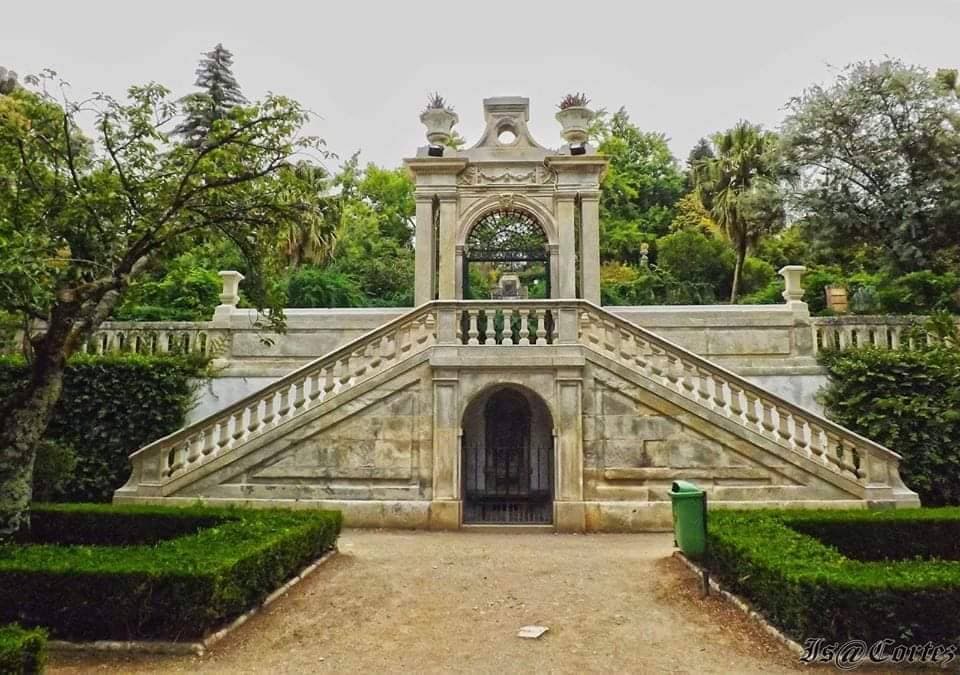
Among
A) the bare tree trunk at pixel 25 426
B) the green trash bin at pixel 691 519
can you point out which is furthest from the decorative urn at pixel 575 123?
the bare tree trunk at pixel 25 426

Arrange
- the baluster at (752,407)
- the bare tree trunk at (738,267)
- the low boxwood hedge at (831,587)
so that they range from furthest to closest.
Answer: the bare tree trunk at (738,267) → the baluster at (752,407) → the low boxwood hedge at (831,587)

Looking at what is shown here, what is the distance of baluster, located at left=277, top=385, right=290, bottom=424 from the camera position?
12461 millimetres

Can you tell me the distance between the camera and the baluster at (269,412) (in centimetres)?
1235

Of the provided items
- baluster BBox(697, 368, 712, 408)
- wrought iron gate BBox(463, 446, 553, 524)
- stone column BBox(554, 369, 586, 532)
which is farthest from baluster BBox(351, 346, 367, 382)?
baluster BBox(697, 368, 712, 408)

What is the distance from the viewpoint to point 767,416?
12125 mm

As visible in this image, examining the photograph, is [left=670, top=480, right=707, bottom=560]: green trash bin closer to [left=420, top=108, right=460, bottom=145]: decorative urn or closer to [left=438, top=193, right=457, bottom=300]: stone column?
[left=438, top=193, right=457, bottom=300]: stone column

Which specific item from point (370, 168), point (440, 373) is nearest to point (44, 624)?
point (440, 373)

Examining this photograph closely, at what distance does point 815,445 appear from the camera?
11.9 metres

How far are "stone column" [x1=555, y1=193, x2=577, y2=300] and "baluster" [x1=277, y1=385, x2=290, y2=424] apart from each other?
227 inches

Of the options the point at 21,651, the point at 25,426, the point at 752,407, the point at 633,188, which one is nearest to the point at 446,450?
the point at 752,407

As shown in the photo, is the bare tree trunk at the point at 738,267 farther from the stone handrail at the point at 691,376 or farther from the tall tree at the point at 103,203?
the tall tree at the point at 103,203

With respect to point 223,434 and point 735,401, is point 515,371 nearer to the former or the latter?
point 735,401

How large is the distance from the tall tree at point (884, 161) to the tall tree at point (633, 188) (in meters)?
15.8

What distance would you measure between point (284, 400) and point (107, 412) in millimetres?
3573
